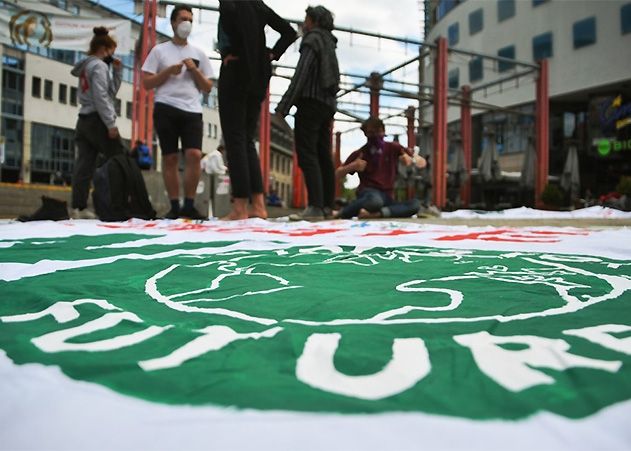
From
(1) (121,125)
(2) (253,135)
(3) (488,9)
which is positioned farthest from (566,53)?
(1) (121,125)

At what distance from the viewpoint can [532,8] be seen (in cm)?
1708

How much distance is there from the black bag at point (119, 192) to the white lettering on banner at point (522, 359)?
3154mm

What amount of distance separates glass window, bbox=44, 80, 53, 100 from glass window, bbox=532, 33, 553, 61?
21.0 m

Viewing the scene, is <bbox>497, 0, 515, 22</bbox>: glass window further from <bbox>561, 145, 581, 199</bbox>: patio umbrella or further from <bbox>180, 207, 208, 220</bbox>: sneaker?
<bbox>180, 207, 208, 220</bbox>: sneaker

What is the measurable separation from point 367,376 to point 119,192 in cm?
327

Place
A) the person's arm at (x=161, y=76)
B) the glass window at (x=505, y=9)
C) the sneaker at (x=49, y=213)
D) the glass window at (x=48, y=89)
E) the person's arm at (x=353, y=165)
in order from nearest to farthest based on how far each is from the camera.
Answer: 1. the sneaker at (x=49, y=213)
2. the person's arm at (x=161, y=76)
3. the person's arm at (x=353, y=165)
4. the glass window at (x=505, y=9)
5. the glass window at (x=48, y=89)

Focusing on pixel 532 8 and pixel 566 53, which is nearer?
pixel 566 53

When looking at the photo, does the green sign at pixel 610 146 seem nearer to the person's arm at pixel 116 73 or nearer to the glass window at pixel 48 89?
the person's arm at pixel 116 73

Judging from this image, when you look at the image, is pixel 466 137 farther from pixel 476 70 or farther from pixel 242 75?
pixel 242 75

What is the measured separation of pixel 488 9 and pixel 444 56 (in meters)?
12.5

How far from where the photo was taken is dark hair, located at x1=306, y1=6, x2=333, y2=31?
3670 millimetres

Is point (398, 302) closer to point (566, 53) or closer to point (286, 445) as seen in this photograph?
point (286, 445)

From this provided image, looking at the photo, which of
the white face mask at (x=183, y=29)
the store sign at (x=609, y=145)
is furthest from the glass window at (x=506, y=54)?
the white face mask at (x=183, y=29)

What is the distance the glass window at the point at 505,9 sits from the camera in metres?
17.9
